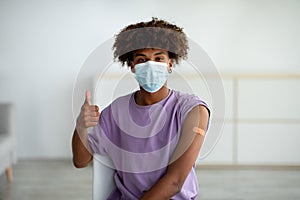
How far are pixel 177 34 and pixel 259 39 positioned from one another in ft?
9.76

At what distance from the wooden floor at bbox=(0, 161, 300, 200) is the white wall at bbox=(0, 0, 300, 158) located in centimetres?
86

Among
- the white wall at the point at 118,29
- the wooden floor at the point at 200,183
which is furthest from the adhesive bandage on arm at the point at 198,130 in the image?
the white wall at the point at 118,29

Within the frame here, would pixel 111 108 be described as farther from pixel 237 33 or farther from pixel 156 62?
pixel 237 33

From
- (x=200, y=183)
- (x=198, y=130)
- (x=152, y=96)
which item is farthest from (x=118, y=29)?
(x=198, y=130)

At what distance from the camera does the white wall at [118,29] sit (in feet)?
13.3

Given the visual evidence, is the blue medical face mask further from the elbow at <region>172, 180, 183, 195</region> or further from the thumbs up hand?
the elbow at <region>172, 180, 183, 195</region>

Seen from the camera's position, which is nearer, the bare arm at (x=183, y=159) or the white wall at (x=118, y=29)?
the bare arm at (x=183, y=159)

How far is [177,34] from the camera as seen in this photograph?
1.28 metres

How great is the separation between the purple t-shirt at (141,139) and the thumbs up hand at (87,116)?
5 centimetres

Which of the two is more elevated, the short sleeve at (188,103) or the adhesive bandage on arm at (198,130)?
the short sleeve at (188,103)

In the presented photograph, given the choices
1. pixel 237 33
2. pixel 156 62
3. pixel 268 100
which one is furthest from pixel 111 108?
pixel 237 33

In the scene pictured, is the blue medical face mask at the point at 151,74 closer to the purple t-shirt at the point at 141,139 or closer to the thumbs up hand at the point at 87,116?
the purple t-shirt at the point at 141,139

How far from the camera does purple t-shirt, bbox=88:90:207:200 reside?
49.8 inches

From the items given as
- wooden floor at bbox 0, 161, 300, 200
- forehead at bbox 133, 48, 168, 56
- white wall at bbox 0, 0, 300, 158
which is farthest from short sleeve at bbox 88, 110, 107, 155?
white wall at bbox 0, 0, 300, 158
